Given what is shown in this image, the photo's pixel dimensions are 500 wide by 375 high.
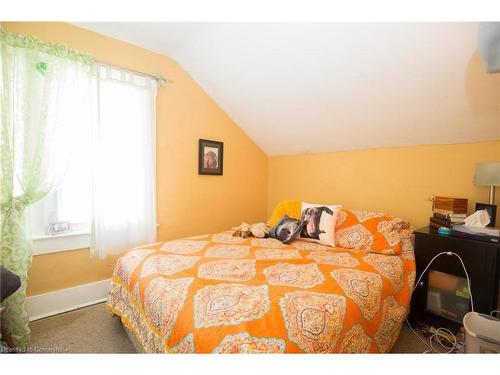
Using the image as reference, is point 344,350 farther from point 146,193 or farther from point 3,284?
point 146,193

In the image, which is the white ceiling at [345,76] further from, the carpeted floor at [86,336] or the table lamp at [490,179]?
the carpeted floor at [86,336]

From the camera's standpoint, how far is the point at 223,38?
2.14 metres

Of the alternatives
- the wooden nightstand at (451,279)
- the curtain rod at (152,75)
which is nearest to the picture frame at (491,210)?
the wooden nightstand at (451,279)

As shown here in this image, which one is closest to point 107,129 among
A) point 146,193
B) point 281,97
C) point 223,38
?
point 146,193

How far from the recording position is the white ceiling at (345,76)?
5.23 ft

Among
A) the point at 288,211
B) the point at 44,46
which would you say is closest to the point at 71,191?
the point at 44,46

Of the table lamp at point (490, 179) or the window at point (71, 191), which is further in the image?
the window at point (71, 191)

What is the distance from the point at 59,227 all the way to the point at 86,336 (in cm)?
93

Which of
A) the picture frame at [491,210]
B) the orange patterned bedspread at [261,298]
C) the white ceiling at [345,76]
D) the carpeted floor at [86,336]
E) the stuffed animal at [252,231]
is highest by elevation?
the white ceiling at [345,76]

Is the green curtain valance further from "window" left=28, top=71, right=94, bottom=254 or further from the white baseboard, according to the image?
the white baseboard

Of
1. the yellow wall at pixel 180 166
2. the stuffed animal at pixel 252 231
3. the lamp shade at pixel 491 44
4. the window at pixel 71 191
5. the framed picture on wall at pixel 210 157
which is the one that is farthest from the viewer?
the framed picture on wall at pixel 210 157

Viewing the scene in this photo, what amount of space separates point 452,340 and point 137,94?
322cm

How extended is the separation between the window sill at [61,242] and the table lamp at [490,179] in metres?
3.24

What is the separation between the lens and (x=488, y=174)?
1685 millimetres
